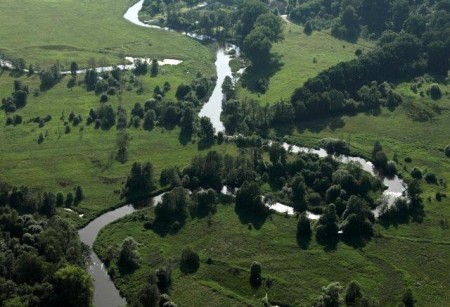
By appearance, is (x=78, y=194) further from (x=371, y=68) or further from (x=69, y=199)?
(x=371, y=68)

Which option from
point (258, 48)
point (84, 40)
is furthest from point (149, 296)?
point (84, 40)

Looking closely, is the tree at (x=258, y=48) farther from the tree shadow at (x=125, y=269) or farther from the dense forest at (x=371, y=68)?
the tree shadow at (x=125, y=269)

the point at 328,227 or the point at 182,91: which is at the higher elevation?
the point at 328,227

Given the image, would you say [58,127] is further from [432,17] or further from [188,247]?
[432,17]

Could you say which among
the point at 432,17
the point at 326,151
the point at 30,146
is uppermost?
the point at 432,17

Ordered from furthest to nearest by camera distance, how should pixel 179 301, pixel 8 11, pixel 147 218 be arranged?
pixel 8 11
pixel 147 218
pixel 179 301

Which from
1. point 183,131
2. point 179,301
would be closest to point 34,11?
point 183,131

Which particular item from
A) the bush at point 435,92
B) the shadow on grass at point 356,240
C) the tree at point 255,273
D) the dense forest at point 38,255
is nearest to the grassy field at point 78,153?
the dense forest at point 38,255
